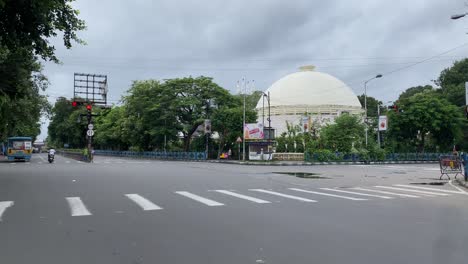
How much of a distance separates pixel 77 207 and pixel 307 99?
234 ft

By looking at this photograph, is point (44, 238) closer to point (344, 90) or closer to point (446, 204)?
point (446, 204)

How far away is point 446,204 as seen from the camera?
11250 millimetres

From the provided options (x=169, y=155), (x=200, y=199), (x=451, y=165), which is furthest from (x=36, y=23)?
(x=169, y=155)

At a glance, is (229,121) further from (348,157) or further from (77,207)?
(77,207)

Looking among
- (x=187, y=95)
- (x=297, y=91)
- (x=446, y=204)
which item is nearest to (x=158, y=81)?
(x=187, y=95)

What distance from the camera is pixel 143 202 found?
11148 mm

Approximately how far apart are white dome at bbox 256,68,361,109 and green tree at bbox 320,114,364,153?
3108cm

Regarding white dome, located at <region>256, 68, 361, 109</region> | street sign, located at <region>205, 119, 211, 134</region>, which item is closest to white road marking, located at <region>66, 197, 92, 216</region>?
street sign, located at <region>205, 119, 211, 134</region>

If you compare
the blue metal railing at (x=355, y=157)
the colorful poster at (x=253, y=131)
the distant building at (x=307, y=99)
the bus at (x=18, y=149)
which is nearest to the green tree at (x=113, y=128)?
the bus at (x=18, y=149)

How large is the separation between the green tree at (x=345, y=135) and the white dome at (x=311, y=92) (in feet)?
102

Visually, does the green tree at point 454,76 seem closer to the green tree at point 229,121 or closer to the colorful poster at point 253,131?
the green tree at point 229,121

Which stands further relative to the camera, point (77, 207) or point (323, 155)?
point (323, 155)

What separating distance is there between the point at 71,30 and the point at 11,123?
26529 millimetres

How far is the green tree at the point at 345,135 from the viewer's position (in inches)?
1784
